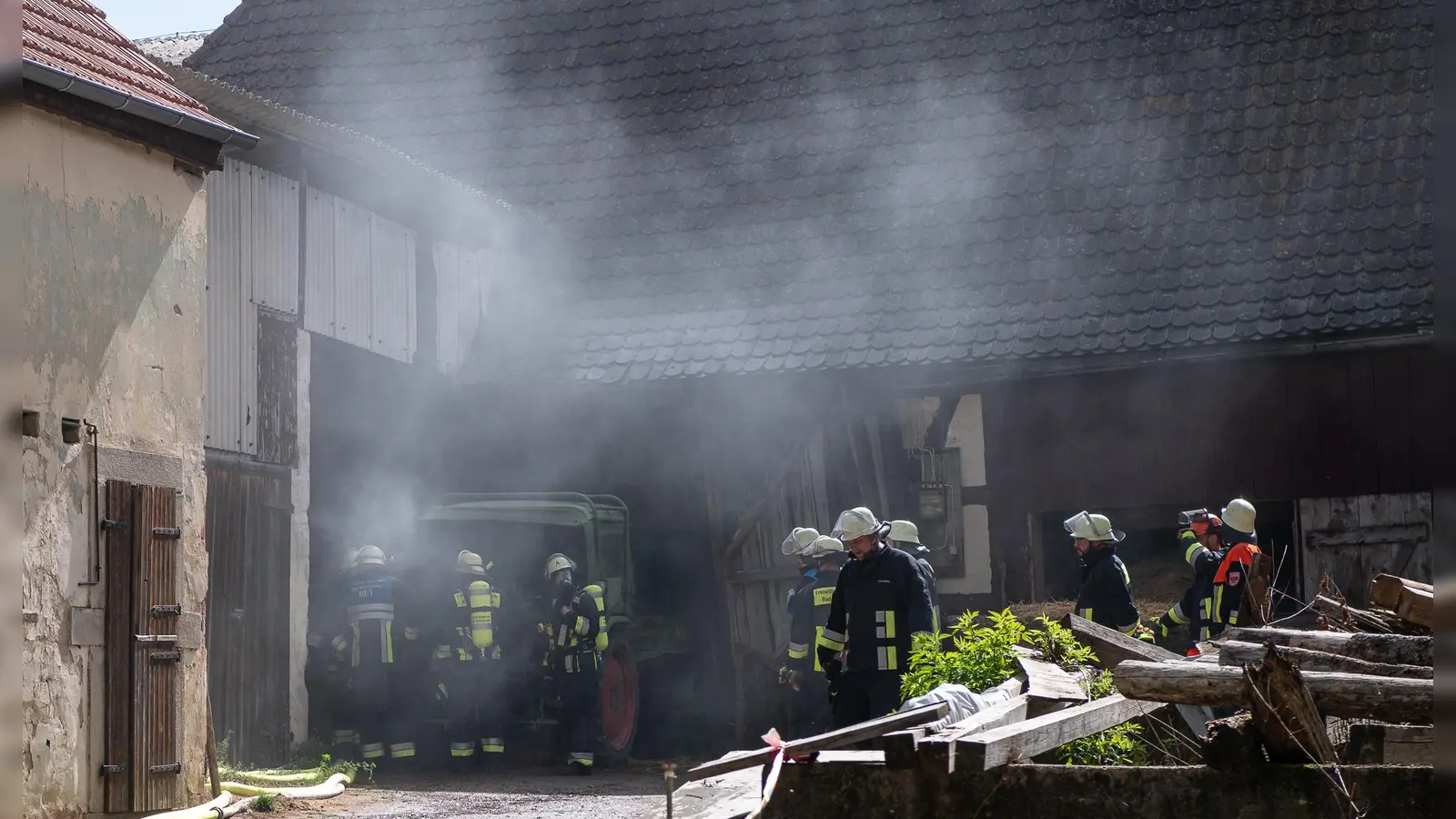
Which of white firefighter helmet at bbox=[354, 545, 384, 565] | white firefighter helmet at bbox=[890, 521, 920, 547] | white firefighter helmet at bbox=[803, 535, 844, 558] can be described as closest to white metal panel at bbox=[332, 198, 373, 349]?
white firefighter helmet at bbox=[354, 545, 384, 565]

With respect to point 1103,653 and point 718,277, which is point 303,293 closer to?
point 718,277

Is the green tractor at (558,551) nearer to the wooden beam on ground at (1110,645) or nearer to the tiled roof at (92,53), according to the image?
the tiled roof at (92,53)

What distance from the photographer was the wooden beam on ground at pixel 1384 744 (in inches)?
247

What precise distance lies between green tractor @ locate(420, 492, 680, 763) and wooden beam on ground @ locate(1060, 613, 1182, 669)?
5.83 metres

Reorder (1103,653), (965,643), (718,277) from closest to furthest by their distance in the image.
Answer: (965,643), (1103,653), (718,277)

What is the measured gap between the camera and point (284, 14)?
2152 centimetres

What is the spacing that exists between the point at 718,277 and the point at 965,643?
9.71 meters

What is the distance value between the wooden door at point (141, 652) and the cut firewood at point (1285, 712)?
23.9 ft

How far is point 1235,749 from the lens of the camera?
4.57 meters

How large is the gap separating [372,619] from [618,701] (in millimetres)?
2565

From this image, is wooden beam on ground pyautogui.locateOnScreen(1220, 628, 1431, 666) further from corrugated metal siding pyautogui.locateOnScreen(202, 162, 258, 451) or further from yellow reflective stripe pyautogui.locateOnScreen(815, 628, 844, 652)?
corrugated metal siding pyautogui.locateOnScreen(202, 162, 258, 451)

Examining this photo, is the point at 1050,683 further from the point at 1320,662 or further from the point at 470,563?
the point at 470,563

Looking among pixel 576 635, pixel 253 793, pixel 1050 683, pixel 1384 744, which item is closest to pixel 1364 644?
pixel 1384 744

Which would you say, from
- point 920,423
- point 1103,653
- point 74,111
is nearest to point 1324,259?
point 920,423
